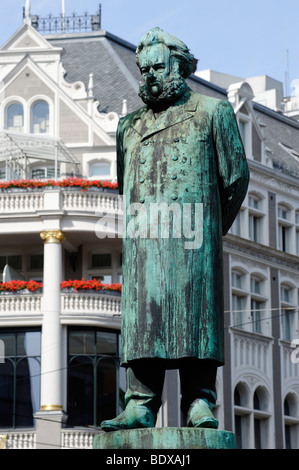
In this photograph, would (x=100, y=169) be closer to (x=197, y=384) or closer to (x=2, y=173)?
(x=2, y=173)

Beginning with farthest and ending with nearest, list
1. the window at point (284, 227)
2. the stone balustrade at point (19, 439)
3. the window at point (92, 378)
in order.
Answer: the window at point (284, 227) → the window at point (92, 378) → the stone balustrade at point (19, 439)

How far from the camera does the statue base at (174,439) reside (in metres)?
7.09

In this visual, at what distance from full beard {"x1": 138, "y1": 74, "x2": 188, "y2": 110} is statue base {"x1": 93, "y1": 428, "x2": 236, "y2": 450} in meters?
2.24

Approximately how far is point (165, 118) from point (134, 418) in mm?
1990

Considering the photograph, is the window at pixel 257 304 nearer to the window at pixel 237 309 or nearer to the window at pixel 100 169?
the window at pixel 237 309

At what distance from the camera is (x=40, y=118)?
4125cm

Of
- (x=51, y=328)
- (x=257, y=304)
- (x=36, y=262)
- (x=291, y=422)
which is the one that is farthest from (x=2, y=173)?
(x=291, y=422)

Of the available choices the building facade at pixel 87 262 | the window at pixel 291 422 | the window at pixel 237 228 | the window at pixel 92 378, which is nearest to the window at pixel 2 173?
the building facade at pixel 87 262

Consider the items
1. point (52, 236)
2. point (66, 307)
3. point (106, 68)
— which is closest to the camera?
point (66, 307)

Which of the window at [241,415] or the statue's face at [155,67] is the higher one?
the window at [241,415]

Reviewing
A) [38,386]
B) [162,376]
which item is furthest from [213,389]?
[38,386]
